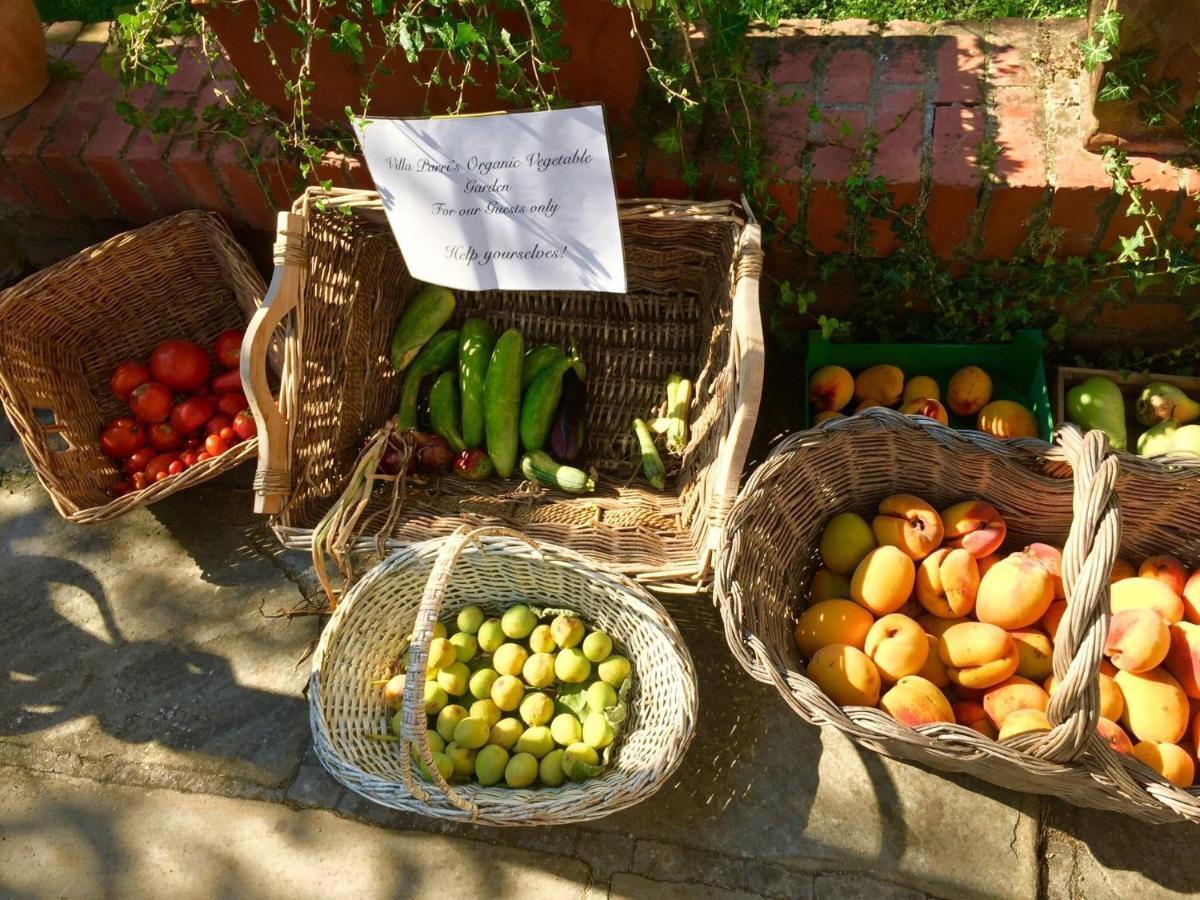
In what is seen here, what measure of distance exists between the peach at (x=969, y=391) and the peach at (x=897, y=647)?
0.60 meters

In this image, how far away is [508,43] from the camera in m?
1.38

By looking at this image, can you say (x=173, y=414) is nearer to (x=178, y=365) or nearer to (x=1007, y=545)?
(x=178, y=365)

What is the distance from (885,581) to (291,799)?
1.39 m

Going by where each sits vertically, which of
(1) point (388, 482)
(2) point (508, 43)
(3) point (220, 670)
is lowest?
(3) point (220, 670)

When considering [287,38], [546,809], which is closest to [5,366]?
[287,38]

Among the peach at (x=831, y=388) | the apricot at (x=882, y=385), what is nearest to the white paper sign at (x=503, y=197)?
the peach at (x=831, y=388)

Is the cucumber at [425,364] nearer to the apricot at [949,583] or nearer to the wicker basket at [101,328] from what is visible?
the wicker basket at [101,328]

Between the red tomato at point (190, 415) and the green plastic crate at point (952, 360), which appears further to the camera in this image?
the red tomato at point (190, 415)

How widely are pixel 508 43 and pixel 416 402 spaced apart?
92cm

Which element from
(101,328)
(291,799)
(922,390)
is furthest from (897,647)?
(101,328)

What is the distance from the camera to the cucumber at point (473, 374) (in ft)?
6.37

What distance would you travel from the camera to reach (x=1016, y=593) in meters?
1.47

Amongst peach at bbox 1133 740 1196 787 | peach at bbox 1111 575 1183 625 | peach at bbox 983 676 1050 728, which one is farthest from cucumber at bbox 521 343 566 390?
peach at bbox 1133 740 1196 787

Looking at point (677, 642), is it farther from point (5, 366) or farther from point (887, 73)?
point (5, 366)
